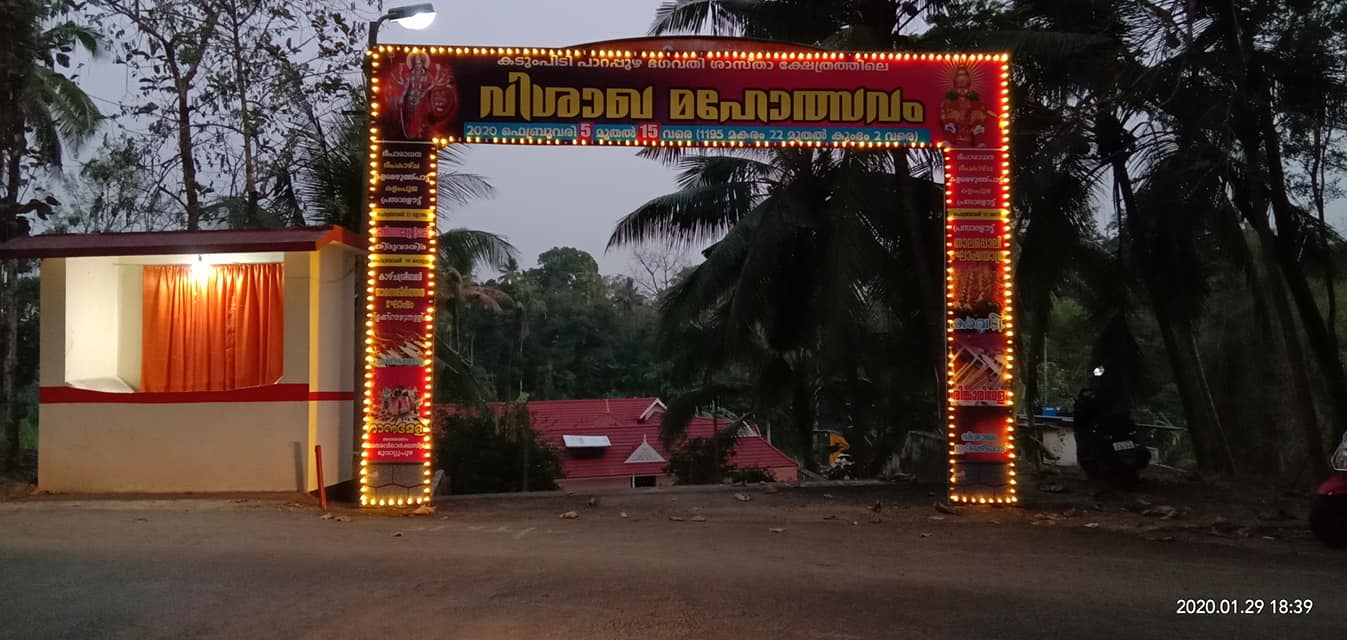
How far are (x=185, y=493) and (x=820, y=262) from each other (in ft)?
32.7

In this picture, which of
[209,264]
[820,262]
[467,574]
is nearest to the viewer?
[467,574]

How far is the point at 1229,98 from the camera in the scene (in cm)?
1091

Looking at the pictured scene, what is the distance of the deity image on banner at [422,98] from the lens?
1089 cm

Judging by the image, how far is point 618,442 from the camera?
3142 cm

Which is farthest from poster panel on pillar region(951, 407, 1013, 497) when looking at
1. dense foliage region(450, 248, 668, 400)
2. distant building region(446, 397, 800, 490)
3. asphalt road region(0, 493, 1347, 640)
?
dense foliage region(450, 248, 668, 400)

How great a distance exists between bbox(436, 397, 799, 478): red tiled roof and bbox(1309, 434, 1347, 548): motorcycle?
67.7 feet

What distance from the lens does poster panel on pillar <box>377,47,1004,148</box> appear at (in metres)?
10.9

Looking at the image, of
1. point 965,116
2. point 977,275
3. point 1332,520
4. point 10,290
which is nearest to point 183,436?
point 10,290

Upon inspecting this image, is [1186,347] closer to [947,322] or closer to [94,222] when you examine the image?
[947,322]

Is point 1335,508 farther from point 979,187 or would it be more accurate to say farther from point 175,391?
point 175,391

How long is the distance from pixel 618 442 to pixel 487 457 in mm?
9891

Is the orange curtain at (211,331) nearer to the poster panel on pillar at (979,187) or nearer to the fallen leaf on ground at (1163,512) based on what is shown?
the poster panel on pillar at (979,187)

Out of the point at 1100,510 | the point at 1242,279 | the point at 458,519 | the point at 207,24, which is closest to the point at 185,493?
the point at 458,519

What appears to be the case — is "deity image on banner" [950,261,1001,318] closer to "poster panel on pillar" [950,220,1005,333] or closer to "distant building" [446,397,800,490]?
"poster panel on pillar" [950,220,1005,333]
